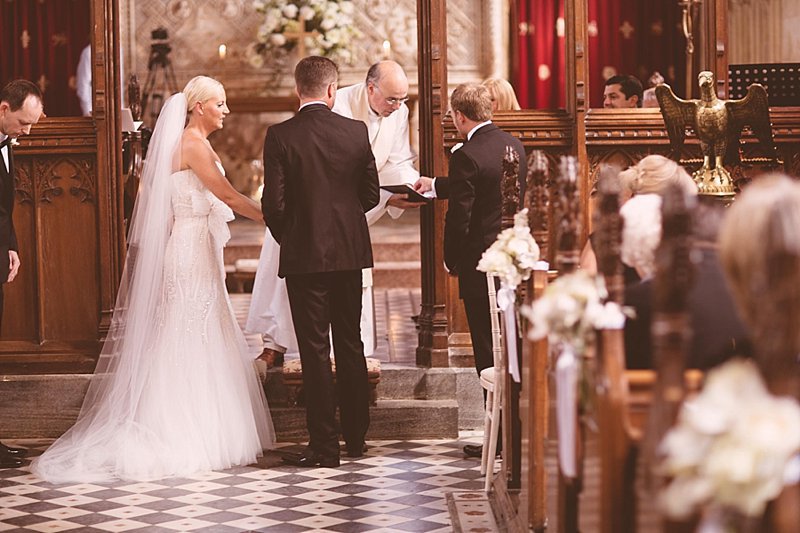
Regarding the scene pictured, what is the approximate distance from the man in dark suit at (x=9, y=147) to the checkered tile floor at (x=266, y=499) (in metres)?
0.26

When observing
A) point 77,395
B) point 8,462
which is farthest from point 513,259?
point 77,395

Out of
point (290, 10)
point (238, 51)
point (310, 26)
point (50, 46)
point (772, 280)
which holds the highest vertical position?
point (290, 10)

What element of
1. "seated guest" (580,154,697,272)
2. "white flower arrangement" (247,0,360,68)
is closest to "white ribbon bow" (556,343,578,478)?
"seated guest" (580,154,697,272)

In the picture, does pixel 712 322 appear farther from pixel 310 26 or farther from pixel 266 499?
pixel 310 26

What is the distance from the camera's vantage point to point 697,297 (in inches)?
113

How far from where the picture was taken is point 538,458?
4.08m

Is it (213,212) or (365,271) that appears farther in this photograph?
(365,271)

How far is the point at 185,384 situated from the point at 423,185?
1.59m

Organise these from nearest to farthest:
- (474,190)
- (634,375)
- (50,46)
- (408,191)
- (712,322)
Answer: (634,375) < (712,322) < (474,190) < (408,191) < (50,46)

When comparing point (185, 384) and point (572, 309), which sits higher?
point (572, 309)

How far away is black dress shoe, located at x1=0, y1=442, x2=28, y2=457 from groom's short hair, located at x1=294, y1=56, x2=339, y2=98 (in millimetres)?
2248

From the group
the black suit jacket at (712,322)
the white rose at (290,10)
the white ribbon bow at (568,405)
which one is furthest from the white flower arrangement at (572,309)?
the white rose at (290,10)

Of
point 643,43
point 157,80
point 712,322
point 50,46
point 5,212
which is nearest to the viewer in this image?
point 712,322

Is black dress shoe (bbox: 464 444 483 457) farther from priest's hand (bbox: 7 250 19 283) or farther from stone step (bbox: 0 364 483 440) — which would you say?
priest's hand (bbox: 7 250 19 283)
